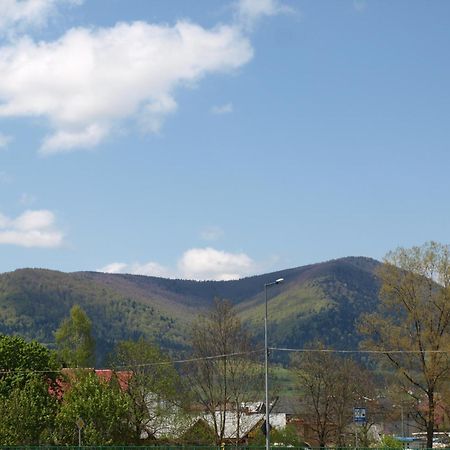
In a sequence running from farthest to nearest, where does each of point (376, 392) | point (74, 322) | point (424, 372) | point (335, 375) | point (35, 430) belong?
point (74, 322) < point (376, 392) < point (335, 375) < point (35, 430) < point (424, 372)

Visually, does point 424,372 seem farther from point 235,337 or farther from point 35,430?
point 35,430

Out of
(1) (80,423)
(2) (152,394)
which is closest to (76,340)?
(2) (152,394)

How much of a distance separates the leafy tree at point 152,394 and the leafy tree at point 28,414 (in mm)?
7619

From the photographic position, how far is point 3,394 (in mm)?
80438

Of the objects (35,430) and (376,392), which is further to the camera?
(376,392)

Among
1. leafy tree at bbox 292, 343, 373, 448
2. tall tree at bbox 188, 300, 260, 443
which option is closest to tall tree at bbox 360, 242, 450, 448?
tall tree at bbox 188, 300, 260, 443

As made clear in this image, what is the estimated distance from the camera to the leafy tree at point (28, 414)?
76.4 metres

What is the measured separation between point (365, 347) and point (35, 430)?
3127 centimetres

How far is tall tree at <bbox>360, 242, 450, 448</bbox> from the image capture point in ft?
216

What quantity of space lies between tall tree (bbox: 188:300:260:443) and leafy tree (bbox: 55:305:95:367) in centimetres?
5102

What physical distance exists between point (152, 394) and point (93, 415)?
756cm

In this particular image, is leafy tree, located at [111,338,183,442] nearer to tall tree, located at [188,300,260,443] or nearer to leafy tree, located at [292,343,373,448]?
tall tree, located at [188,300,260,443]

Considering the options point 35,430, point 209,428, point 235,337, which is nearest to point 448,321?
point 235,337

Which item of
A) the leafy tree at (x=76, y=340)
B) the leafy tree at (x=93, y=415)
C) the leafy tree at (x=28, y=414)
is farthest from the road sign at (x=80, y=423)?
the leafy tree at (x=76, y=340)
